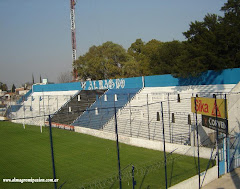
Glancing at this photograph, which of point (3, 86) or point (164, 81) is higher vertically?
point (3, 86)

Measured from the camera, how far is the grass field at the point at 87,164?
10508 mm

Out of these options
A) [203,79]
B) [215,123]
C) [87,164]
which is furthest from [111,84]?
[215,123]

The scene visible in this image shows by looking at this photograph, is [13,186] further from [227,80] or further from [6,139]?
[227,80]

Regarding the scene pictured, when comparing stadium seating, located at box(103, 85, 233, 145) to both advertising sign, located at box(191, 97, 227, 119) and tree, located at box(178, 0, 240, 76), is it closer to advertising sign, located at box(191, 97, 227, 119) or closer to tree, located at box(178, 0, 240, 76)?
tree, located at box(178, 0, 240, 76)

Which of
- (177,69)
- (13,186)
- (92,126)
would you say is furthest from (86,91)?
(13,186)

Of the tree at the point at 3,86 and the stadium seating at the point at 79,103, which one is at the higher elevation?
the tree at the point at 3,86

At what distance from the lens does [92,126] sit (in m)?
22.8

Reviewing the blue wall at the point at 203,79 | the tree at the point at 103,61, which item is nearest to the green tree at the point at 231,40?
the blue wall at the point at 203,79

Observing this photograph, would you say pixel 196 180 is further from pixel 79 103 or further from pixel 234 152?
pixel 79 103

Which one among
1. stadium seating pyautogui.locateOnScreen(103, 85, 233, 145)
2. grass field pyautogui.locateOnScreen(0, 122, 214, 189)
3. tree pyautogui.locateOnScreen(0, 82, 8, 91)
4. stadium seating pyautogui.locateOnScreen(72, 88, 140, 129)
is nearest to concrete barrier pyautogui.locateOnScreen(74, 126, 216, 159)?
grass field pyautogui.locateOnScreen(0, 122, 214, 189)

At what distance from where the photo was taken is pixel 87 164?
42.2 ft

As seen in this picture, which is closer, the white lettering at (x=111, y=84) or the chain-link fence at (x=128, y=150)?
the chain-link fence at (x=128, y=150)

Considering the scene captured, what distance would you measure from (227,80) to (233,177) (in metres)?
11.5

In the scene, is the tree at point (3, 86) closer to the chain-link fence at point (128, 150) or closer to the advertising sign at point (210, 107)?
the chain-link fence at point (128, 150)
